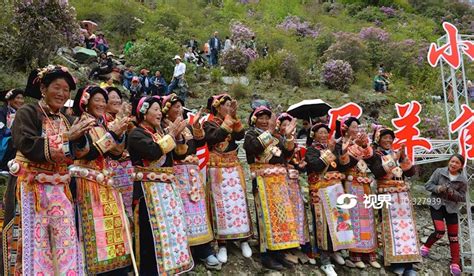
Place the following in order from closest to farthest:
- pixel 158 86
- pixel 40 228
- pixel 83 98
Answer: pixel 40 228, pixel 83 98, pixel 158 86

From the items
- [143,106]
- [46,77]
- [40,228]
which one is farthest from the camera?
[143,106]

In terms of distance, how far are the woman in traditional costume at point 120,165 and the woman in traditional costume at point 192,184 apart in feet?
1.29

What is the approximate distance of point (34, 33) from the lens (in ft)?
28.2

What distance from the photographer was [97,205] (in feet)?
10.4

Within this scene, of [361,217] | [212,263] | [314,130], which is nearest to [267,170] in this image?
[314,130]

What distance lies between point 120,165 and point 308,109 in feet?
9.07

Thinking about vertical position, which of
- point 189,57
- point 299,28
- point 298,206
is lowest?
point 298,206

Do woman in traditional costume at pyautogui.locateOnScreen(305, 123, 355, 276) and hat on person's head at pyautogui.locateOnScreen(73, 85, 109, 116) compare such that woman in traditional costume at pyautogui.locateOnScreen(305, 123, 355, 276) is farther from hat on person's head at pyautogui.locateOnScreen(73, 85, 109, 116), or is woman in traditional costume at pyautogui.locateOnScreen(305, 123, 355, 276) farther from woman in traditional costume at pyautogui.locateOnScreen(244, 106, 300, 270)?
hat on person's head at pyautogui.locateOnScreen(73, 85, 109, 116)

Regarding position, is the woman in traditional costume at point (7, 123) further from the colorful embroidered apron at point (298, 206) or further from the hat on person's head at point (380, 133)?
the hat on person's head at point (380, 133)

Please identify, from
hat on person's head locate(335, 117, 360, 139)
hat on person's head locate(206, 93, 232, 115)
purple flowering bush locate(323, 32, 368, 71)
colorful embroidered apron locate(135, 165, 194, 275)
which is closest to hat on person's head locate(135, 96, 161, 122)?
colorful embroidered apron locate(135, 165, 194, 275)

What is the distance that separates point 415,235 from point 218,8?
2152cm

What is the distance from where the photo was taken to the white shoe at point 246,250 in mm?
4398

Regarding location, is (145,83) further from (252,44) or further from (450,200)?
(450,200)

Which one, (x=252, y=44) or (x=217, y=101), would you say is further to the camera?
(x=252, y=44)
